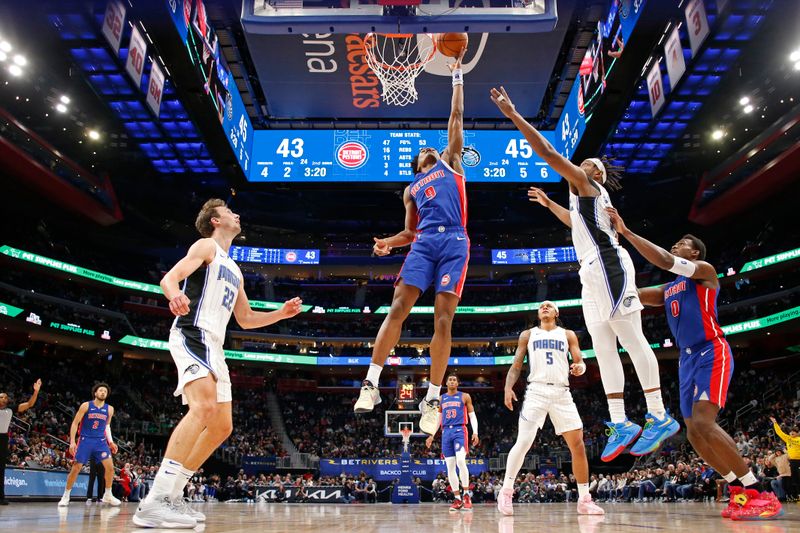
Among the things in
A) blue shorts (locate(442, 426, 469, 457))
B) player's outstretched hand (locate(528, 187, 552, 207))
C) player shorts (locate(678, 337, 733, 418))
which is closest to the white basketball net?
player's outstretched hand (locate(528, 187, 552, 207))

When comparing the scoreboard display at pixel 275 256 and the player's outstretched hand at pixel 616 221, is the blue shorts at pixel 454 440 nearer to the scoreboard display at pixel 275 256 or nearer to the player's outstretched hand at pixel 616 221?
the player's outstretched hand at pixel 616 221

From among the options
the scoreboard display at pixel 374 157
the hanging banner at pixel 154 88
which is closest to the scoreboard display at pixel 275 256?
the hanging banner at pixel 154 88

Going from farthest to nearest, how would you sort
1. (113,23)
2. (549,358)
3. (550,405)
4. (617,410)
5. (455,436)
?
(113,23)
(455,436)
(549,358)
(550,405)
(617,410)

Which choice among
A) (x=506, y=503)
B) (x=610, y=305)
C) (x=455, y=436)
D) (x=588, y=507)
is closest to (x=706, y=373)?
(x=610, y=305)

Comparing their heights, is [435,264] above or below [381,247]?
below

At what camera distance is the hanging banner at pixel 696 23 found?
521 inches

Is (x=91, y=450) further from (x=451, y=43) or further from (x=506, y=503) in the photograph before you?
(x=451, y=43)

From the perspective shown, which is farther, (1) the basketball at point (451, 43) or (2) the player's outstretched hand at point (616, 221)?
(1) the basketball at point (451, 43)

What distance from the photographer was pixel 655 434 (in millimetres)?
5312

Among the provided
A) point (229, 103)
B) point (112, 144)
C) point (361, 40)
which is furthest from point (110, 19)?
point (112, 144)

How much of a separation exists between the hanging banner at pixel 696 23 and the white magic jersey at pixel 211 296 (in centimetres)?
1229

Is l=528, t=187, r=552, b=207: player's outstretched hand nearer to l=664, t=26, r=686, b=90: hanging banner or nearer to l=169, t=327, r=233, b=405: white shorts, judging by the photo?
l=169, t=327, r=233, b=405: white shorts

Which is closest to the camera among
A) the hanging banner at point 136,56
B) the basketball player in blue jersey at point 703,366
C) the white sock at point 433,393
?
the white sock at point 433,393

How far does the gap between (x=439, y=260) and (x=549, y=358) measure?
2.95 meters
